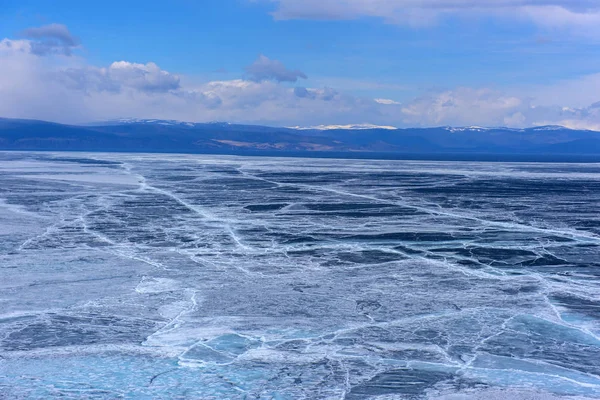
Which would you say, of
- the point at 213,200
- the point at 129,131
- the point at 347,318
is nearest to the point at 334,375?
the point at 347,318

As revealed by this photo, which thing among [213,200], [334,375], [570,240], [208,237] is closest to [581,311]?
[334,375]

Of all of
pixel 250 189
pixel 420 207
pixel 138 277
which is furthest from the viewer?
pixel 250 189

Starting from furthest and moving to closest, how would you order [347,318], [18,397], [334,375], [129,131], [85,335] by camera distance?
[129,131] → [347,318] → [85,335] → [334,375] → [18,397]

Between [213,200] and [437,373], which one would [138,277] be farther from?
[213,200]

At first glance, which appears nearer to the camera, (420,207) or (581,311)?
(581,311)

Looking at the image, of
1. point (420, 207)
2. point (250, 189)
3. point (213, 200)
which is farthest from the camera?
point (250, 189)

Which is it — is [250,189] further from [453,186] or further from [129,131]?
[129,131]

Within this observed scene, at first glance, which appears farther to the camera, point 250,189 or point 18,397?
point 250,189
